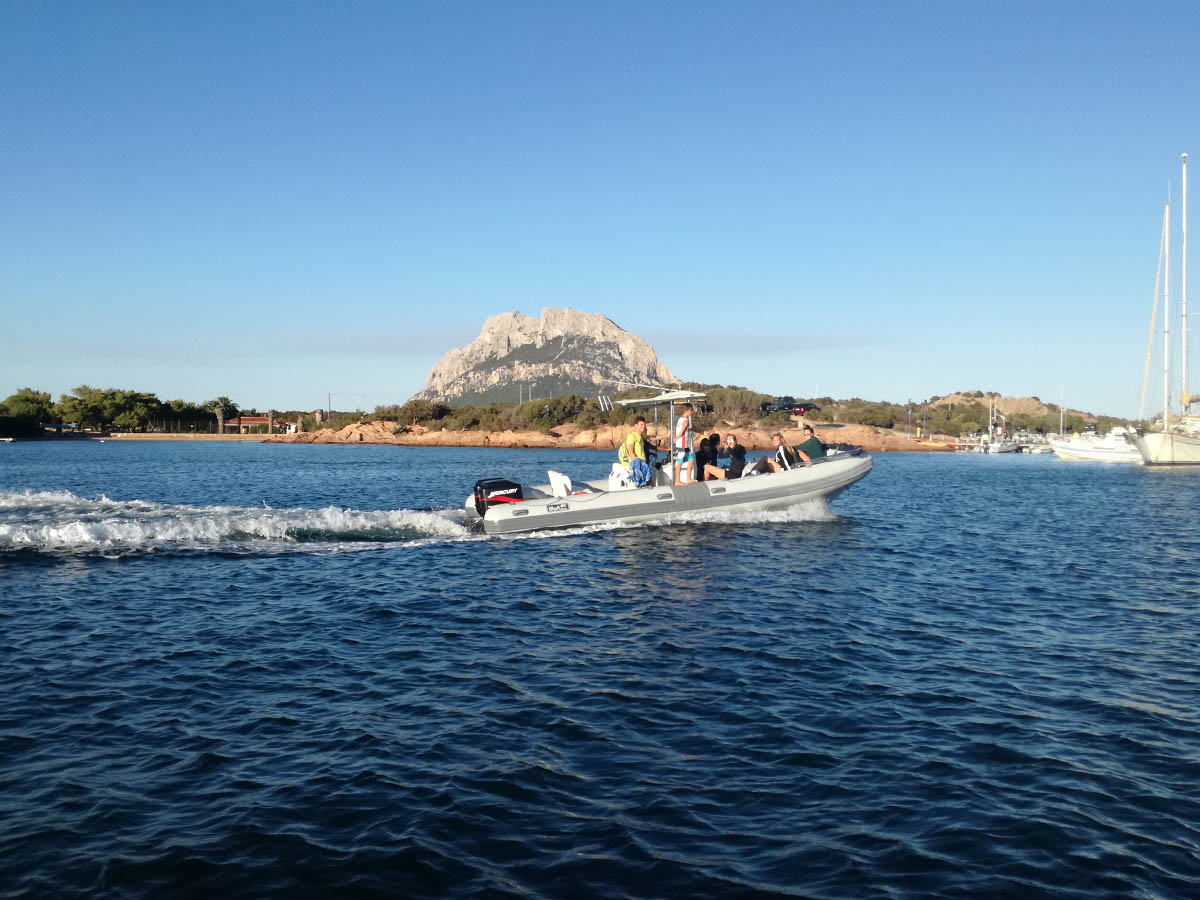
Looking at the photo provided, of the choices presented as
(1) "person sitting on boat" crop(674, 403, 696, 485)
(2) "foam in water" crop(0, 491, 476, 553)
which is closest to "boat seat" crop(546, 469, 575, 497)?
(2) "foam in water" crop(0, 491, 476, 553)

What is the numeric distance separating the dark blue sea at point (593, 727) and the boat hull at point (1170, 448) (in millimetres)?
55185

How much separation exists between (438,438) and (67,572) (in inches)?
3770

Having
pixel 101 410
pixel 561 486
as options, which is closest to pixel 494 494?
pixel 561 486

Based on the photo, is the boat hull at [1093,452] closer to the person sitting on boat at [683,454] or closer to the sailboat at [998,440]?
the sailboat at [998,440]

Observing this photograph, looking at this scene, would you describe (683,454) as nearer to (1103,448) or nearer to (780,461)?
(780,461)

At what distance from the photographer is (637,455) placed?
19.0 m

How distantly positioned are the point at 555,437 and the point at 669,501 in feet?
278

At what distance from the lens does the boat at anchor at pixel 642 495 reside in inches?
733

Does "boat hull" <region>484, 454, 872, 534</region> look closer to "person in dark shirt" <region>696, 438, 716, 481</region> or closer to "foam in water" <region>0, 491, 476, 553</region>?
"person in dark shirt" <region>696, 438, 716, 481</region>

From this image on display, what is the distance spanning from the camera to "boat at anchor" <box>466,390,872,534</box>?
1861 cm

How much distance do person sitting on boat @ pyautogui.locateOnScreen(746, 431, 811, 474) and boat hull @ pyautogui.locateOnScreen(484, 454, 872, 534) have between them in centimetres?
44

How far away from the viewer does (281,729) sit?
7.00m

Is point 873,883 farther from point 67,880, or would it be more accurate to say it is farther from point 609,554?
point 609,554

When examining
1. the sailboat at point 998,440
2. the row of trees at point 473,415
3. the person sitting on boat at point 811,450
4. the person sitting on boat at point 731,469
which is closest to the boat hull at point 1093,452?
the sailboat at point 998,440
